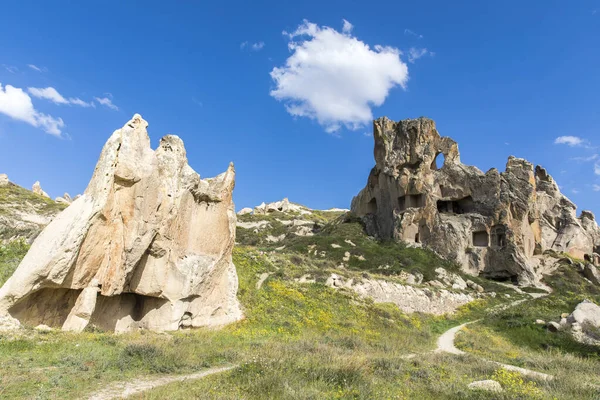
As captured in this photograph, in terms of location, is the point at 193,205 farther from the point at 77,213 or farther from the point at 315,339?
the point at 315,339

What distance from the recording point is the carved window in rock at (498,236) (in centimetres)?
5103

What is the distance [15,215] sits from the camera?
146 ft

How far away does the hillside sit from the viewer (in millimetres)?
8156

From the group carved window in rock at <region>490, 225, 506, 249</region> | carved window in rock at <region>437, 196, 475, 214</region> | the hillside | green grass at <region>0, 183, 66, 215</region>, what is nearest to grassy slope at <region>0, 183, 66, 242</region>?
green grass at <region>0, 183, 66, 215</region>

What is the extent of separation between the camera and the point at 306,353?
12.2 m

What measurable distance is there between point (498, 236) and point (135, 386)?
54341 mm

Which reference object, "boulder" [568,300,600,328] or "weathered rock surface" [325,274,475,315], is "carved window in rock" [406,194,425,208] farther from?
"boulder" [568,300,600,328]

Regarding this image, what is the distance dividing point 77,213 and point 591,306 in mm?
29745

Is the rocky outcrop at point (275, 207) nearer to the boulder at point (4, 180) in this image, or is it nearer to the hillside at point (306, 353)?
the boulder at point (4, 180)

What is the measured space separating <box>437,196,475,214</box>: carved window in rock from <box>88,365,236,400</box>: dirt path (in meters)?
53.9

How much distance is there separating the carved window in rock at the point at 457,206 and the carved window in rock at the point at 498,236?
→ 4.64 m

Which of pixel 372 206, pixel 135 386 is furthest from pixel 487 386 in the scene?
pixel 372 206

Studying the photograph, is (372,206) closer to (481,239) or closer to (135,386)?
(481,239)

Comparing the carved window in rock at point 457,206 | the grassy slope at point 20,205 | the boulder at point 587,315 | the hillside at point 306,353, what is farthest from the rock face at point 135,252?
the carved window in rock at point 457,206
